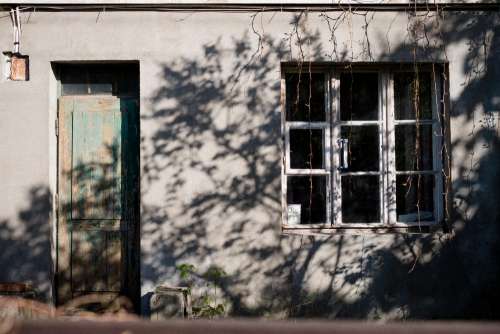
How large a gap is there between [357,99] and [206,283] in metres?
2.48

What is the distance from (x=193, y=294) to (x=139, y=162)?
1470 mm

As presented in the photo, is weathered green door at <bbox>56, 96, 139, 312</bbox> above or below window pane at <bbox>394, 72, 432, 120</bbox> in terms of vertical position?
below

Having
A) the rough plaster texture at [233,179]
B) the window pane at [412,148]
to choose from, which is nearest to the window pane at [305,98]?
the rough plaster texture at [233,179]

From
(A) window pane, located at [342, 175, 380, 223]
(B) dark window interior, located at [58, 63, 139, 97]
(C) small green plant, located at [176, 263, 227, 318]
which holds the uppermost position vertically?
(B) dark window interior, located at [58, 63, 139, 97]

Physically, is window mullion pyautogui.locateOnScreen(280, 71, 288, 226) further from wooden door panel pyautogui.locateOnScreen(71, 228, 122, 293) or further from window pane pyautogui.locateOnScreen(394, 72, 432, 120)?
wooden door panel pyautogui.locateOnScreen(71, 228, 122, 293)

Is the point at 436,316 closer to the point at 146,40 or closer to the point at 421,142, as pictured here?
the point at 421,142

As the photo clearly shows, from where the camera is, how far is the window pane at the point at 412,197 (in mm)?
5727

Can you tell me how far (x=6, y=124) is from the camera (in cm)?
548

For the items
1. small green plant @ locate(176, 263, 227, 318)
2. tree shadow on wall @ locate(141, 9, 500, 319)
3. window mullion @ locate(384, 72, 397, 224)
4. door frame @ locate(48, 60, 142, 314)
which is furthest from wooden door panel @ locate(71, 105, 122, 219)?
window mullion @ locate(384, 72, 397, 224)

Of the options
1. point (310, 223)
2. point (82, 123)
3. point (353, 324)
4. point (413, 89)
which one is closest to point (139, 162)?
point (82, 123)

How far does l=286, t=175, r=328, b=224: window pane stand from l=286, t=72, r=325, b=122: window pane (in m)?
0.65

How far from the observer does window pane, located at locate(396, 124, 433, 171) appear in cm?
574

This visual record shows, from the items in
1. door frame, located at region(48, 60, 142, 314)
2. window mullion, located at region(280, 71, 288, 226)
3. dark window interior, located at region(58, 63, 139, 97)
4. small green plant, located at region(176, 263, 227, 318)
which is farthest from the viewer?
dark window interior, located at region(58, 63, 139, 97)

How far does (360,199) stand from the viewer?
5.73 meters
